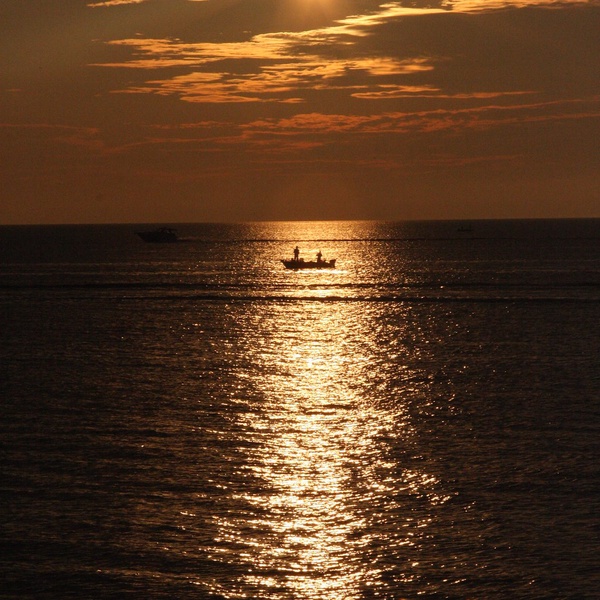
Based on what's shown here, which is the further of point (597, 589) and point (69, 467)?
point (69, 467)

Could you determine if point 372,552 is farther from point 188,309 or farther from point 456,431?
point 188,309

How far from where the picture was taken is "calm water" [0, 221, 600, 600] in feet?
112

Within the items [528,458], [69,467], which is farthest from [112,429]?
[528,458]

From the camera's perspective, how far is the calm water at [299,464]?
3422cm

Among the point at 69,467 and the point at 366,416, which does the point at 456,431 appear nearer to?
the point at 366,416

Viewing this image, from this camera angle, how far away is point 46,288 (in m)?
156

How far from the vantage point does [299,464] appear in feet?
154

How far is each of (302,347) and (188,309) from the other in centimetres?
3553

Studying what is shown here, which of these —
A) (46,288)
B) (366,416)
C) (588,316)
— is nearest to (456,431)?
(366,416)

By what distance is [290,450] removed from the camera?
49.4m

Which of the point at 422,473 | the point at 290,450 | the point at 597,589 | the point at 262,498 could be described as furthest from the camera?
the point at 290,450

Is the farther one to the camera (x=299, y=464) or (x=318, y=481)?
(x=299, y=464)

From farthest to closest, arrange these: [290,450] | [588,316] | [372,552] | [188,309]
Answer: [188,309], [588,316], [290,450], [372,552]

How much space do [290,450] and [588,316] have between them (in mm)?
72501
